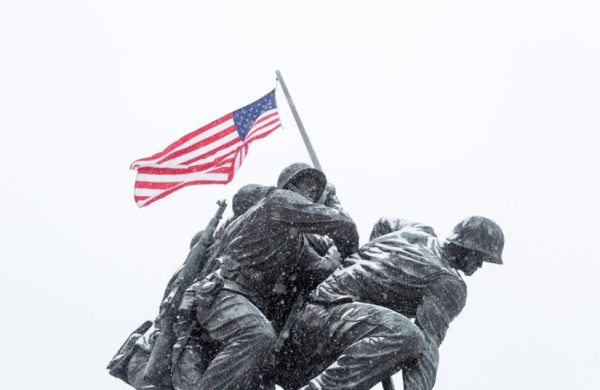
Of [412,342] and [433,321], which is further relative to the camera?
[433,321]

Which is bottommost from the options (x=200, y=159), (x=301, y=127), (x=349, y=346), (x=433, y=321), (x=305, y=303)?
(x=433, y=321)

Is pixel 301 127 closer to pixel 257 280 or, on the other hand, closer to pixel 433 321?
pixel 257 280

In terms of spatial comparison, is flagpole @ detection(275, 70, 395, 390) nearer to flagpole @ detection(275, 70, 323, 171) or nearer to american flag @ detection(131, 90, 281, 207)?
flagpole @ detection(275, 70, 323, 171)

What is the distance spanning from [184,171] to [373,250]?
13.1 feet

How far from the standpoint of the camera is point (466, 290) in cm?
1091

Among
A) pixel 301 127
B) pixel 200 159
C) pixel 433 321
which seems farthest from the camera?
pixel 301 127

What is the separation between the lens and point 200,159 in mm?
14469

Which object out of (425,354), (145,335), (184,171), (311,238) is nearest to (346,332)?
(425,354)

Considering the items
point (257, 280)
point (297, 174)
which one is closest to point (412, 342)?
point (257, 280)

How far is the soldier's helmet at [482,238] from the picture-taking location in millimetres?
11023

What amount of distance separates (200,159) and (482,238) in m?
4.70

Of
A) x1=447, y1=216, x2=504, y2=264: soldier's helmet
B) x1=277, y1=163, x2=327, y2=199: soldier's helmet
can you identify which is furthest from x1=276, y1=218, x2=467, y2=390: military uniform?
x1=277, y1=163, x2=327, y2=199: soldier's helmet

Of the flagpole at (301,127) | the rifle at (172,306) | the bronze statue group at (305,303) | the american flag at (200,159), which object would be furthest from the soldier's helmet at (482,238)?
the american flag at (200,159)

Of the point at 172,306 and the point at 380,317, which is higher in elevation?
the point at 172,306
